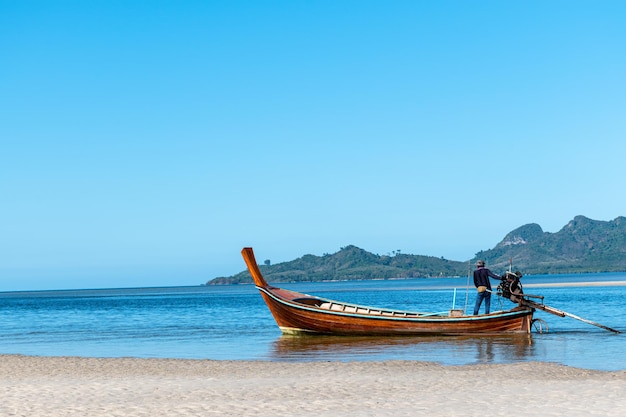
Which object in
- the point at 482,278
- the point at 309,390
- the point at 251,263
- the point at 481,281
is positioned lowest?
the point at 309,390

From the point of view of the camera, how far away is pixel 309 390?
14773mm

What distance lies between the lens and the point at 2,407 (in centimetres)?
1298

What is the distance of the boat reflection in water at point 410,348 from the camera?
2161 centimetres

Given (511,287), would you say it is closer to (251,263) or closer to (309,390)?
(251,263)

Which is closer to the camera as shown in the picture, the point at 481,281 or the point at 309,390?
the point at 309,390

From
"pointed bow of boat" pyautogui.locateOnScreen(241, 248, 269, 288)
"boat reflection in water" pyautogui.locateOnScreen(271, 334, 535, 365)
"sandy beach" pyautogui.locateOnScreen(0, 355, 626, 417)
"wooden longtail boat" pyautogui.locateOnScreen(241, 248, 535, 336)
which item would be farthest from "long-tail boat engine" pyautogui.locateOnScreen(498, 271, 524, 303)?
"pointed bow of boat" pyautogui.locateOnScreen(241, 248, 269, 288)

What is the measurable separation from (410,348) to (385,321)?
3653 mm

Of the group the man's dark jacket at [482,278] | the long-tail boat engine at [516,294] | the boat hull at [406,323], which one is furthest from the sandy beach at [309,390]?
the man's dark jacket at [482,278]

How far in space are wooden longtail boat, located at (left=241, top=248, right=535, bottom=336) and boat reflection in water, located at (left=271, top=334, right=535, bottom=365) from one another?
29 centimetres

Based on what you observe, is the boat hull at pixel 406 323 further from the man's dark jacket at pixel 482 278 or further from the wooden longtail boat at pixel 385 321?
the man's dark jacket at pixel 482 278

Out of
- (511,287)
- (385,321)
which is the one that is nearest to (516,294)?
(511,287)

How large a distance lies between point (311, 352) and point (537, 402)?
11.9 m

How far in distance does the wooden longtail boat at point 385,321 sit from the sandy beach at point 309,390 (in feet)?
26.6

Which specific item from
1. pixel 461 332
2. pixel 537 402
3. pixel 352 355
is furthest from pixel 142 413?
pixel 461 332
